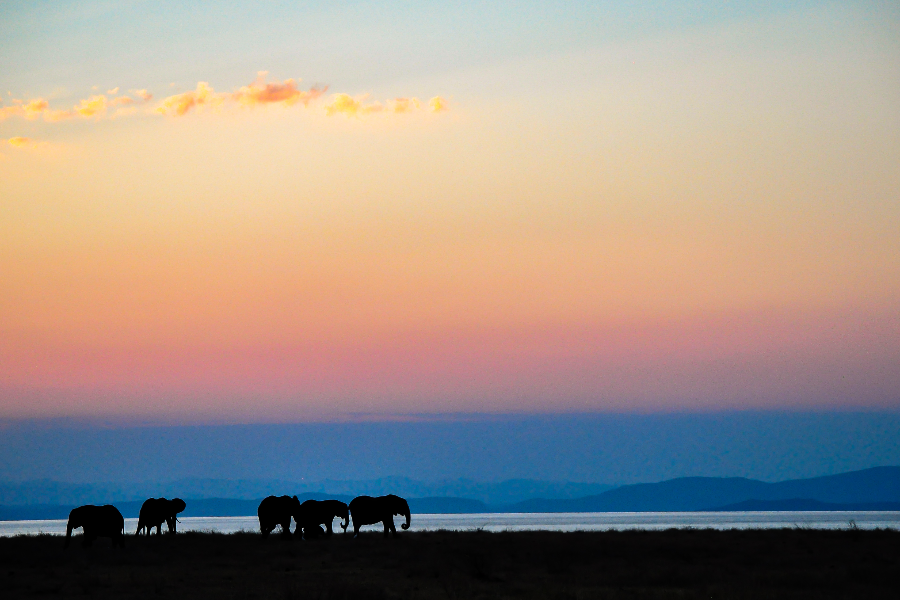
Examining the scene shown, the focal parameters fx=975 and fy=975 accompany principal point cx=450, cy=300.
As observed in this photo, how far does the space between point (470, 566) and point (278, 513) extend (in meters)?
17.4

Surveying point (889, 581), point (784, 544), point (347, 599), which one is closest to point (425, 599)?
point (347, 599)

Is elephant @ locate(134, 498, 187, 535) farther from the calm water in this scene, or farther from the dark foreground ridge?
the calm water

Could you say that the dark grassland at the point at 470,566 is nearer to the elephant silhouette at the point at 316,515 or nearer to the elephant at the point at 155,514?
the elephant at the point at 155,514

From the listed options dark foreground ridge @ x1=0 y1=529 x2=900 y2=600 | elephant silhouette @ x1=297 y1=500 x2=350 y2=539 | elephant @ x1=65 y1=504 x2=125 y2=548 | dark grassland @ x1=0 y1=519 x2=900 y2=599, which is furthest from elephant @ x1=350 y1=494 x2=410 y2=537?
elephant @ x1=65 y1=504 x2=125 y2=548

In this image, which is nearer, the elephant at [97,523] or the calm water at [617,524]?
the elephant at [97,523]

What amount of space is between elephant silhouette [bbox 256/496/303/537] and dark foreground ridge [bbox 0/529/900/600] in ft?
7.70

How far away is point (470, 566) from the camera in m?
29.8

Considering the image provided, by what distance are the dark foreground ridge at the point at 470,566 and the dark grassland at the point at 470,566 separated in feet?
0.13

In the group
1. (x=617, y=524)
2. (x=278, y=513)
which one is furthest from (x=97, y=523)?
(x=617, y=524)

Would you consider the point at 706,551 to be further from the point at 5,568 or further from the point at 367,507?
the point at 5,568

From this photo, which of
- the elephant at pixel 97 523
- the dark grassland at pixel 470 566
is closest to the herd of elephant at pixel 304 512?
the dark grassland at pixel 470 566

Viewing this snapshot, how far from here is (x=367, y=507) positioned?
149 ft

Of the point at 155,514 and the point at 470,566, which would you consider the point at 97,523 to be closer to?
the point at 155,514

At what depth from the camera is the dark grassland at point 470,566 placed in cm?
2528
